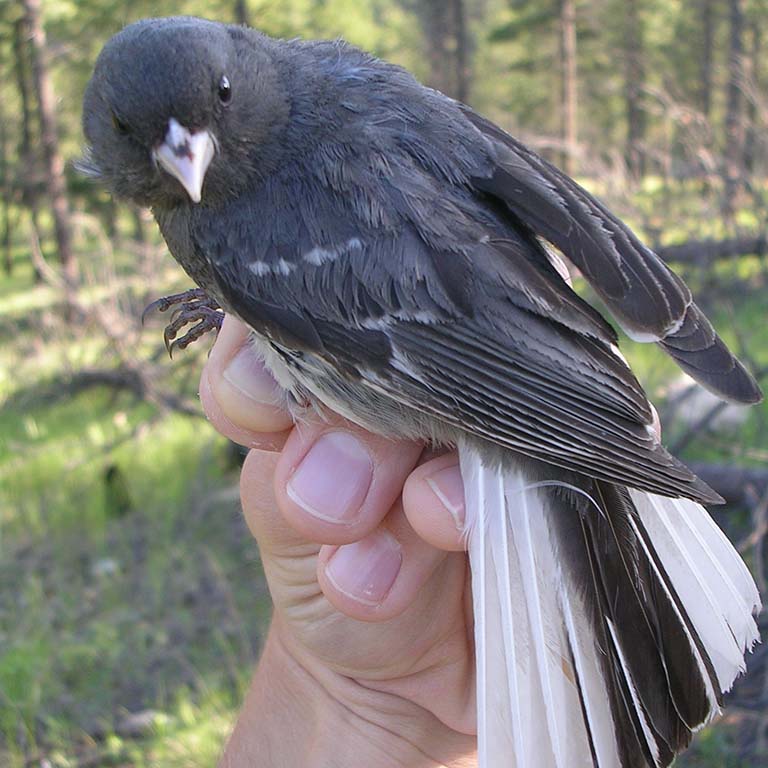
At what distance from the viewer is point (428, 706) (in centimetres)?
198

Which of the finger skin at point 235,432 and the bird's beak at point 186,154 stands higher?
the bird's beak at point 186,154

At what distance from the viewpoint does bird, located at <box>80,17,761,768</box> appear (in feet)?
5.13

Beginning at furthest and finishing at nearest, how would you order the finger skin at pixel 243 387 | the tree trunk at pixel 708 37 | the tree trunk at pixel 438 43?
1. the tree trunk at pixel 708 37
2. the tree trunk at pixel 438 43
3. the finger skin at pixel 243 387

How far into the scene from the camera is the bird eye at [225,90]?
173 centimetres

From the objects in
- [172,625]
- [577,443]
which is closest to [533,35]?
[172,625]

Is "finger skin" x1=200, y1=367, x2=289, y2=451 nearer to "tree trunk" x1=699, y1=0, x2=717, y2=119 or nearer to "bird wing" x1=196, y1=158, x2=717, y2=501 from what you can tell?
"bird wing" x1=196, y1=158, x2=717, y2=501

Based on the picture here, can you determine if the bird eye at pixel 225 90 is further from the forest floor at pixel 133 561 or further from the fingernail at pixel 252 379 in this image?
the forest floor at pixel 133 561

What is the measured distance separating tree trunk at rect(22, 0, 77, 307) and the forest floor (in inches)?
166

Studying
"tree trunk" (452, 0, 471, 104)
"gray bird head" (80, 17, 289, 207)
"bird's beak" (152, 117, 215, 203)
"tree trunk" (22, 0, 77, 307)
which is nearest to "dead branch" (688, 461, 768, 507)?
"gray bird head" (80, 17, 289, 207)

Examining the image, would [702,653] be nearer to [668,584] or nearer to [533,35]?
[668,584]

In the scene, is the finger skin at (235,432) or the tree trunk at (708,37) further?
the tree trunk at (708,37)

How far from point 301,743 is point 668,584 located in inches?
36.9

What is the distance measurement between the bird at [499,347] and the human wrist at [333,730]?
510 millimetres

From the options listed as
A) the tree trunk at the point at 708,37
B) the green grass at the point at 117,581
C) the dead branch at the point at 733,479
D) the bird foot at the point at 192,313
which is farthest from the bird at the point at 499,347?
the tree trunk at the point at 708,37
